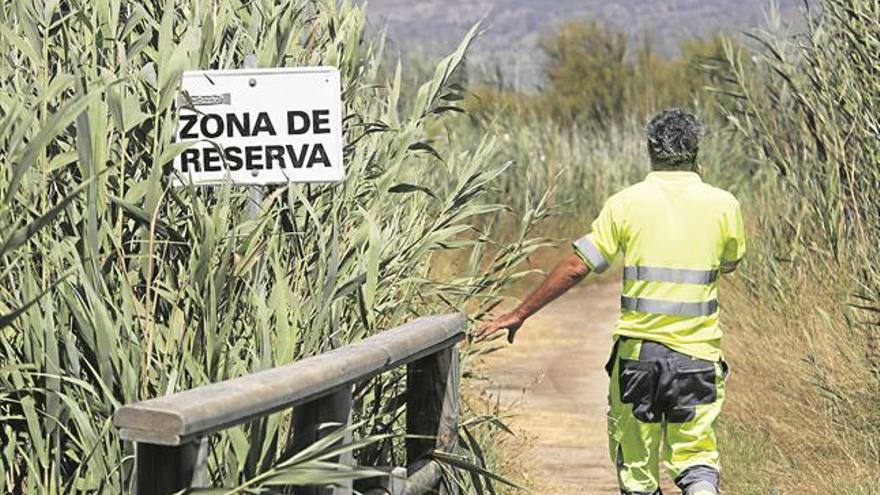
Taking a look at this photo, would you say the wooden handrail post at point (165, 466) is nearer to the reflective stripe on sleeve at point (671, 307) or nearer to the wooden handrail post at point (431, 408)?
the wooden handrail post at point (431, 408)

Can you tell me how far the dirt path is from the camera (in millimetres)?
9828

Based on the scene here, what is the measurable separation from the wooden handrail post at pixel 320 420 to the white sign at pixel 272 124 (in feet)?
4.46

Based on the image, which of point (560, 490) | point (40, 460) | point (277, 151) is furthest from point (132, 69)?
point (560, 490)

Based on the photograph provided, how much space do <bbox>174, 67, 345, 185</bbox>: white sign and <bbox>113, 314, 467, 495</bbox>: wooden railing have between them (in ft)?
2.19

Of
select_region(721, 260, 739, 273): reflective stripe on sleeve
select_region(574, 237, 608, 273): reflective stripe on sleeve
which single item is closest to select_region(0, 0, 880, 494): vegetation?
select_region(574, 237, 608, 273): reflective stripe on sleeve

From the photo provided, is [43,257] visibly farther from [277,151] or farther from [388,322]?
[388,322]

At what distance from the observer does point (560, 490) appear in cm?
916

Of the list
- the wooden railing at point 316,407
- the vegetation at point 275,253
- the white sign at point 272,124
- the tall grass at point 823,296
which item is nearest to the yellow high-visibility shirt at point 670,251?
the vegetation at point 275,253

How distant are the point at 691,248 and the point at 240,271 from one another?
2.03 metres

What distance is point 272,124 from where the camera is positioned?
6207 millimetres

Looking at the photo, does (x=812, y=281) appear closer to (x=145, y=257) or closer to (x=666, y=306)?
(x=666, y=306)

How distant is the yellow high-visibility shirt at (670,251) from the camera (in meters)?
6.72

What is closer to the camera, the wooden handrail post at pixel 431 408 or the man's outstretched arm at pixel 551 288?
the wooden handrail post at pixel 431 408

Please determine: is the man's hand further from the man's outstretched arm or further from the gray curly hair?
the gray curly hair
